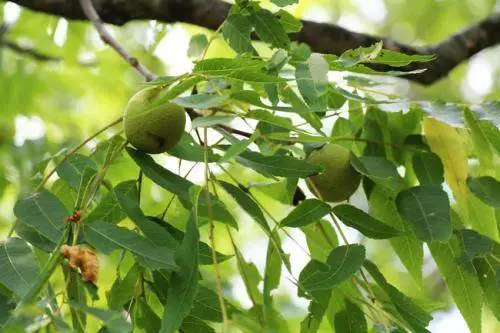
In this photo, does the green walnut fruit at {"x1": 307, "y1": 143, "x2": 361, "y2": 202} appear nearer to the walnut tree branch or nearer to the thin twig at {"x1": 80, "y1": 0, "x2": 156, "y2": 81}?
the thin twig at {"x1": 80, "y1": 0, "x2": 156, "y2": 81}

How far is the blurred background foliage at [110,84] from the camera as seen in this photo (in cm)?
286

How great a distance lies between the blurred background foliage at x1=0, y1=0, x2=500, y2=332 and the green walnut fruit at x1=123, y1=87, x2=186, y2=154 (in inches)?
19.6

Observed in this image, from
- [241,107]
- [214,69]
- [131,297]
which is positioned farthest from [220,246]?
[214,69]

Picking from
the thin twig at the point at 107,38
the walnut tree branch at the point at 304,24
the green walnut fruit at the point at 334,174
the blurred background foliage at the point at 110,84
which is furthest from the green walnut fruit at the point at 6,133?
the green walnut fruit at the point at 334,174

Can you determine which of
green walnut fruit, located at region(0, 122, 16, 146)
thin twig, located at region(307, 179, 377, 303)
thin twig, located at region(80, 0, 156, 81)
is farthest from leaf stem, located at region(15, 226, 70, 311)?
green walnut fruit, located at region(0, 122, 16, 146)

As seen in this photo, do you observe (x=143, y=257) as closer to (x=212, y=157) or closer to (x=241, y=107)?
(x=212, y=157)

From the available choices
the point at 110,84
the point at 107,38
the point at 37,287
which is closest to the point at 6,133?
the point at 110,84

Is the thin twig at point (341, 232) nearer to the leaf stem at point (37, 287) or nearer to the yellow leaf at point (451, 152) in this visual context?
the yellow leaf at point (451, 152)

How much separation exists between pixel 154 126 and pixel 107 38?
2.90 ft

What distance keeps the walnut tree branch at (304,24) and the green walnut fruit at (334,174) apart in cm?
90

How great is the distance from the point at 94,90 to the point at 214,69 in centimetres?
286

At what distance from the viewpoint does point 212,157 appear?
1622 millimetres

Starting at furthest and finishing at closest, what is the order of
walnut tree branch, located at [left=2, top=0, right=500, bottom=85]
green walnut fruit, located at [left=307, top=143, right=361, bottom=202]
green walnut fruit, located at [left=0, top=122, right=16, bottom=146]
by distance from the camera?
green walnut fruit, located at [left=0, top=122, right=16, bottom=146] → walnut tree branch, located at [left=2, top=0, right=500, bottom=85] → green walnut fruit, located at [left=307, top=143, right=361, bottom=202]

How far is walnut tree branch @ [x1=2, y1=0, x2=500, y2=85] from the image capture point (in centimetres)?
273
